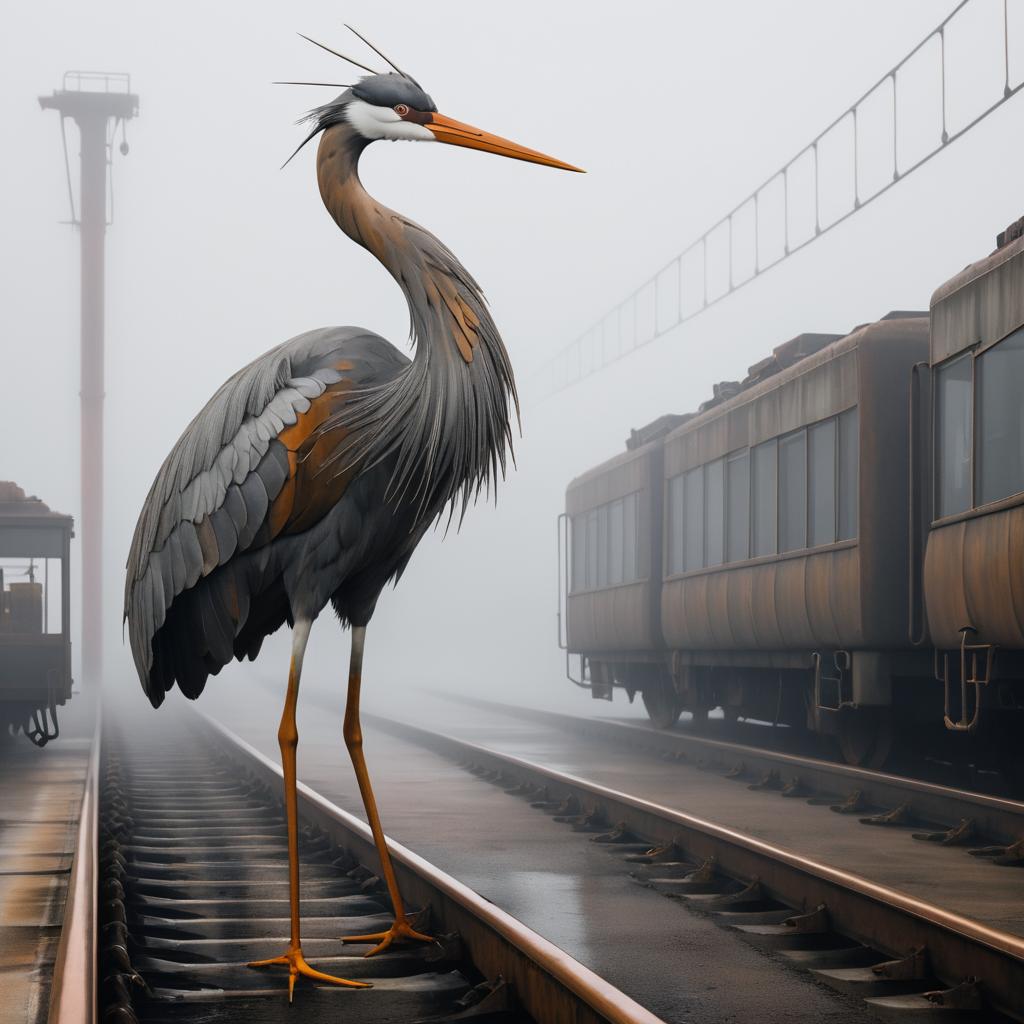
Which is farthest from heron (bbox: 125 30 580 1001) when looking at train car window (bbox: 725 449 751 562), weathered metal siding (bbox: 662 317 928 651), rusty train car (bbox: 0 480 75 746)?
rusty train car (bbox: 0 480 75 746)

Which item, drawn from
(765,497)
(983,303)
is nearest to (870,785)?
(983,303)

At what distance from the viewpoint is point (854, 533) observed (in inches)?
475

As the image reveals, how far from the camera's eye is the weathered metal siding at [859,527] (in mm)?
11773

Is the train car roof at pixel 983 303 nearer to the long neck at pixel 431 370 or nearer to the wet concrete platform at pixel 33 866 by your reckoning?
the long neck at pixel 431 370

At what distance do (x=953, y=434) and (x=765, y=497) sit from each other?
391cm

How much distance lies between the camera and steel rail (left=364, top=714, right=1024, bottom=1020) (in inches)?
185

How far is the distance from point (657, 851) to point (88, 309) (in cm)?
4751

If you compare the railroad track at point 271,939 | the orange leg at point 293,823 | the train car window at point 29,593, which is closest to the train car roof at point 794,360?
the railroad track at point 271,939

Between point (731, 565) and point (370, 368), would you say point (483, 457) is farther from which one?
point (731, 565)

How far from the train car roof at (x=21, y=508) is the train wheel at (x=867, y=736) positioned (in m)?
8.89

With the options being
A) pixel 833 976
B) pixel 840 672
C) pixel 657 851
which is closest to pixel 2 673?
pixel 840 672

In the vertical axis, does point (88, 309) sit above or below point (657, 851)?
above

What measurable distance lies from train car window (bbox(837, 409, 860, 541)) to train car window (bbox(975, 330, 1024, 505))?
2251 millimetres

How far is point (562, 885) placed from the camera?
295 inches
